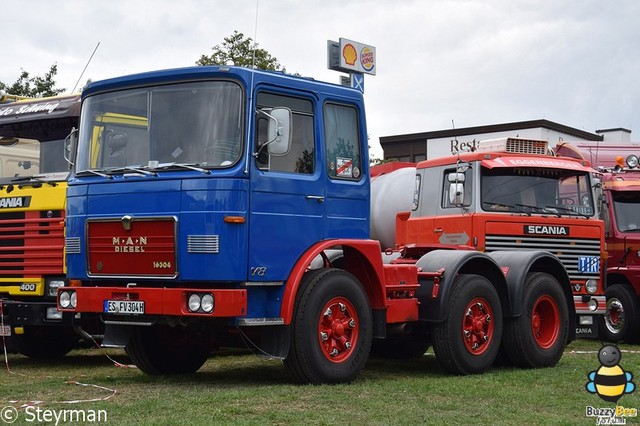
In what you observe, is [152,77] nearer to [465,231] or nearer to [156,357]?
[156,357]

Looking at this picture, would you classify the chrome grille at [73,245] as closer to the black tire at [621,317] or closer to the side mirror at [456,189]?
the side mirror at [456,189]

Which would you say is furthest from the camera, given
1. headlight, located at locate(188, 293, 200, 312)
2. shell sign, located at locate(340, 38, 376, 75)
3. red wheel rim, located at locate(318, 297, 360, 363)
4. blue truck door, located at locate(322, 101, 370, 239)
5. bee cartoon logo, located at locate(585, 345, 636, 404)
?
shell sign, located at locate(340, 38, 376, 75)

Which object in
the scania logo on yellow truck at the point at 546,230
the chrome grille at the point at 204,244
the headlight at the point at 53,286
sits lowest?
the headlight at the point at 53,286

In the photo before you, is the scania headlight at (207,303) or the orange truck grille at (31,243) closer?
the scania headlight at (207,303)

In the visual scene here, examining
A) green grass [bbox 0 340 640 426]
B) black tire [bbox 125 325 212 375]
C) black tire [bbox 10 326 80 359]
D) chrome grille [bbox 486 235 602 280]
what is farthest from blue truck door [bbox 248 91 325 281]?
black tire [bbox 10 326 80 359]

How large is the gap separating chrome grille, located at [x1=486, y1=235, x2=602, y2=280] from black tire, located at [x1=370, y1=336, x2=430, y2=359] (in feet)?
5.17

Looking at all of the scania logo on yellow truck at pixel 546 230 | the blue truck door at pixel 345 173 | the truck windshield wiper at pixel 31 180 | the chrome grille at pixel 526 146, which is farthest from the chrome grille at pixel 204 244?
the chrome grille at pixel 526 146

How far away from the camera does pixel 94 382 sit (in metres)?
10.3

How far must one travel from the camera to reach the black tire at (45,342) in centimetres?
1309

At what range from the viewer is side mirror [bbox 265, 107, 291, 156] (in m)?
9.23

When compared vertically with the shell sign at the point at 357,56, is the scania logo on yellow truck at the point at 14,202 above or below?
below

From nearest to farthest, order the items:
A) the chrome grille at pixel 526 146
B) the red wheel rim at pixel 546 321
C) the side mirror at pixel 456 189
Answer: the red wheel rim at pixel 546 321
the side mirror at pixel 456 189
the chrome grille at pixel 526 146

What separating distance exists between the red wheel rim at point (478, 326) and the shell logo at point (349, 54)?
7.48 metres

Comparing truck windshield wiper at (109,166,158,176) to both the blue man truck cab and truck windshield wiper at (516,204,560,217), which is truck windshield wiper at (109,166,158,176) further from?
truck windshield wiper at (516,204,560,217)
